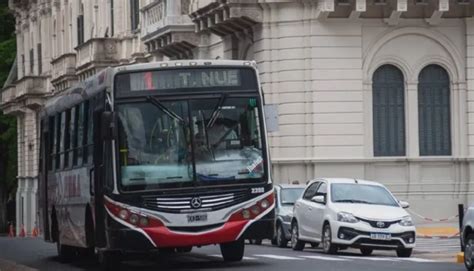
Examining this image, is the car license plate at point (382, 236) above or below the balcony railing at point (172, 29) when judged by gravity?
below

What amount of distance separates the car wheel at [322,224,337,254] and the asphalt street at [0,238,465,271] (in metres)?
0.22

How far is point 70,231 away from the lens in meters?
29.7

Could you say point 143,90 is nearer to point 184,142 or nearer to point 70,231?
point 184,142

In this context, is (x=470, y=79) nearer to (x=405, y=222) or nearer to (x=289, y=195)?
(x=289, y=195)

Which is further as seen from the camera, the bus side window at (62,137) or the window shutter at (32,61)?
the window shutter at (32,61)

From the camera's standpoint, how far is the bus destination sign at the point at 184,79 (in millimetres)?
25188

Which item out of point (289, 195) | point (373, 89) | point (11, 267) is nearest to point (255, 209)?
point (11, 267)

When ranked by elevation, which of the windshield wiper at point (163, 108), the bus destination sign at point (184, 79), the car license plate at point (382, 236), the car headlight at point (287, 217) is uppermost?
the bus destination sign at point (184, 79)

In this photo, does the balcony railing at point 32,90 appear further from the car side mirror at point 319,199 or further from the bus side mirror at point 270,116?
the bus side mirror at point 270,116

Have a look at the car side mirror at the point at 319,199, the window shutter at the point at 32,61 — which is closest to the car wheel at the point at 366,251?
the car side mirror at the point at 319,199

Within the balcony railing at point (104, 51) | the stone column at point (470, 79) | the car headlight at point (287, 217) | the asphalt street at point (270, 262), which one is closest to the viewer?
the asphalt street at point (270, 262)

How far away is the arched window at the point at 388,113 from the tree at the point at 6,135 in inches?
1836

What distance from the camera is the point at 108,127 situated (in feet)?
80.7

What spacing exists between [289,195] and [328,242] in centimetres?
724
